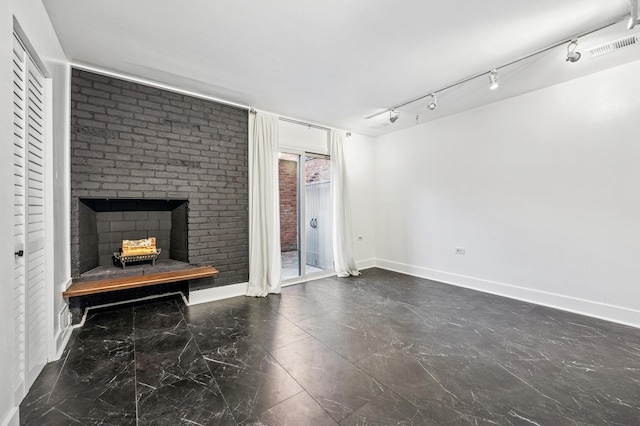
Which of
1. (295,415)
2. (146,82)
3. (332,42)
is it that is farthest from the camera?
(146,82)

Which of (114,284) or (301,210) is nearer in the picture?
(114,284)

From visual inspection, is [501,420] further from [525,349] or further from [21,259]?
[21,259]

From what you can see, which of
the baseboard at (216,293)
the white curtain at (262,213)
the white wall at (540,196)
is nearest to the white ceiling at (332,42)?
the white wall at (540,196)

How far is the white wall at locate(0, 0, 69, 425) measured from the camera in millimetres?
1392

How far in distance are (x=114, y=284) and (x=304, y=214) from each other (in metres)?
2.81

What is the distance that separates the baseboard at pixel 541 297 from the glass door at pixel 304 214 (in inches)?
72.3

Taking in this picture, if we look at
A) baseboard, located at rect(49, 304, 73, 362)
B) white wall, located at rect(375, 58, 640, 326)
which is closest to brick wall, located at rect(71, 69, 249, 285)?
baseboard, located at rect(49, 304, 73, 362)

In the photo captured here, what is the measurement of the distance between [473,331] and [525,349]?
449 millimetres

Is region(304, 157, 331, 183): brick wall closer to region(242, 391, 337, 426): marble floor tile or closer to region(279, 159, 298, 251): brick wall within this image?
region(279, 159, 298, 251): brick wall

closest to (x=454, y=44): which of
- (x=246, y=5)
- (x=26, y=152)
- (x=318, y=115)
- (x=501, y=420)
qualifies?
(x=246, y=5)

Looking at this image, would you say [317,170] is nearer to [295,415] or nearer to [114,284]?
[114,284]

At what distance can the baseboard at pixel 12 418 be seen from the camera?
1.37m

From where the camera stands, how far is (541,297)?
138 inches

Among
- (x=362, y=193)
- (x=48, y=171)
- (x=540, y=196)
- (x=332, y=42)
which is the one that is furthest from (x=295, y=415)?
(x=362, y=193)
